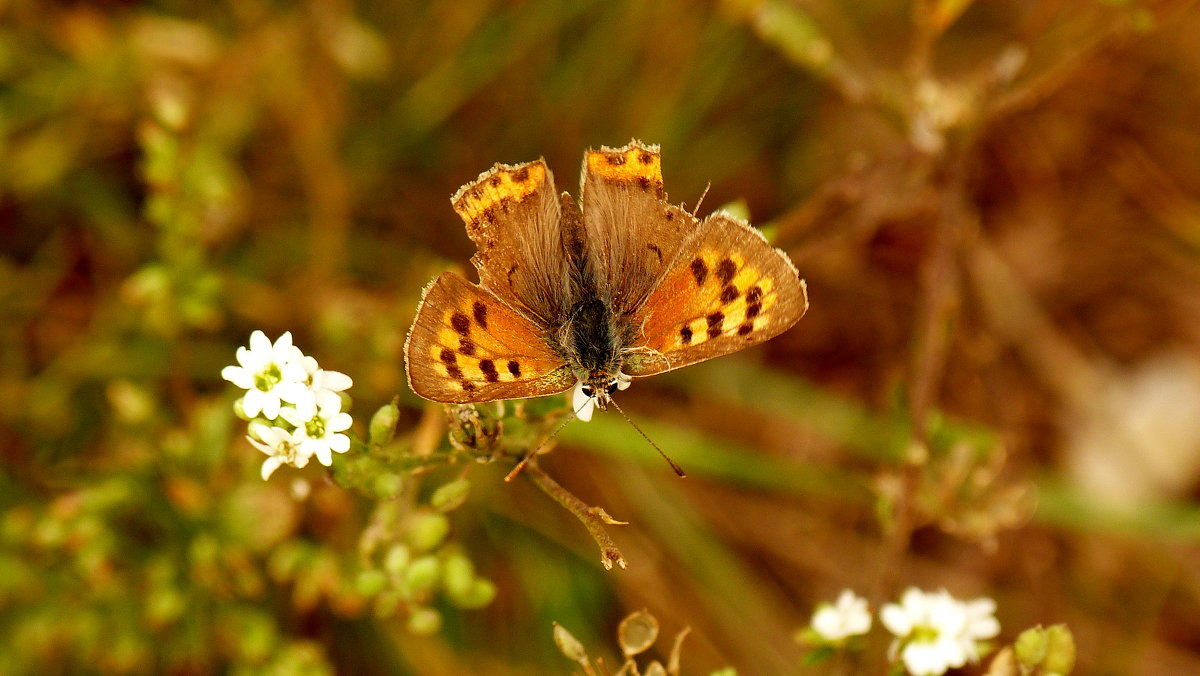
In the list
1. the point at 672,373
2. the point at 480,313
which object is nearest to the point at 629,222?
the point at 480,313

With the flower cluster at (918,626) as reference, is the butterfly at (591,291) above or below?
above

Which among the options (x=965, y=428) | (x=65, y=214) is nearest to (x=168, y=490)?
(x=65, y=214)

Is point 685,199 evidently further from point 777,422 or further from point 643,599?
point 643,599

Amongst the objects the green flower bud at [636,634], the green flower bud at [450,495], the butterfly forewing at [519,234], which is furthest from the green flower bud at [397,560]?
the butterfly forewing at [519,234]

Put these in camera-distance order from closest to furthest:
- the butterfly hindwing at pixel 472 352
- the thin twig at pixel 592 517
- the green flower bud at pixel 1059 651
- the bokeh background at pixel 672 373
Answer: the thin twig at pixel 592 517 < the butterfly hindwing at pixel 472 352 < the green flower bud at pixel 1059 651 < the bokeh background at pixel 672 373

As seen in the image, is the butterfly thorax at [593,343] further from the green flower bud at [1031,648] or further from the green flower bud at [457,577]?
the green flower bud at [1031,648]

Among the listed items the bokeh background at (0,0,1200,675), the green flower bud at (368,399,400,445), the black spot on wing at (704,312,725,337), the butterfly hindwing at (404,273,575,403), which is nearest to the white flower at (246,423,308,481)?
the green flower bud at (368,399,400,445)

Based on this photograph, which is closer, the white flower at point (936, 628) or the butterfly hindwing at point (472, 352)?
the butterfly hindwing at point (472, 352)
